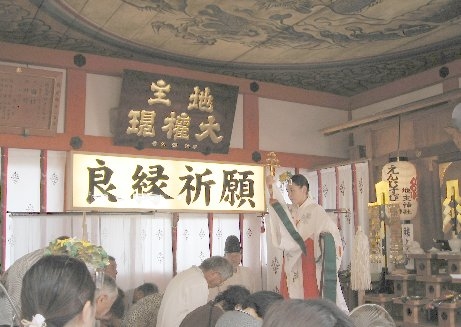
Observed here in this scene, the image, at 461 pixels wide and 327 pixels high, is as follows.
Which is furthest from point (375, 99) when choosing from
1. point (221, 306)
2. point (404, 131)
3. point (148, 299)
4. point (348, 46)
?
point (221, 306)

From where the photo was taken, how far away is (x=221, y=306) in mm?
3037

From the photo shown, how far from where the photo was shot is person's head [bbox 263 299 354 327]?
120cm

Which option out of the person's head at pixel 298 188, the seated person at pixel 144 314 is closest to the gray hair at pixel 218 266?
the seated person at pixel 144 314

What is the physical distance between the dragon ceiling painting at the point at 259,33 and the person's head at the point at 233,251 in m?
1.93

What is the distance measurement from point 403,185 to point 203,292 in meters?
2.76

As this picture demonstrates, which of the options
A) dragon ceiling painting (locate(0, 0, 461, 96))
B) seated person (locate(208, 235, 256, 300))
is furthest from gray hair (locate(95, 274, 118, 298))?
seated person (locate(208, 235, 256, 300))

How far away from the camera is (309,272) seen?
4.35 meters

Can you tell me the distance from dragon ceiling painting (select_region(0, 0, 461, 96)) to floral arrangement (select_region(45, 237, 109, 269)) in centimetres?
284

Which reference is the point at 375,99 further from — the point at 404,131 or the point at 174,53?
the point at 174,53

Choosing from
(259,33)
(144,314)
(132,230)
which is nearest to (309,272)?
(144,314)

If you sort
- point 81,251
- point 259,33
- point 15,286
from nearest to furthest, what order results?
point 15,286 < point 81,251 < point 259,33

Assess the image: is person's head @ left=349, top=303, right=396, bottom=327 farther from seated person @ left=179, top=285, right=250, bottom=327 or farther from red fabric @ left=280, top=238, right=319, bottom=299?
red fabric @ left=280, top=238, right=319, bottom=299

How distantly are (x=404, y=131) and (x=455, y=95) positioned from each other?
112 centimetres

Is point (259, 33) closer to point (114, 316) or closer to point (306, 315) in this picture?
point (114, 316)
